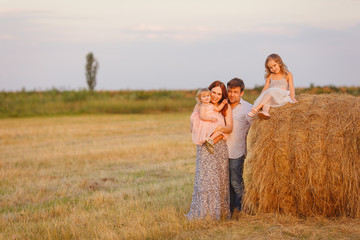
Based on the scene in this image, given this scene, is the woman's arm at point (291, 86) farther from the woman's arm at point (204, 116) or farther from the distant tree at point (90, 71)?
the distant tree at point (90, 71)

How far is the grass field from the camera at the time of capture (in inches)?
229

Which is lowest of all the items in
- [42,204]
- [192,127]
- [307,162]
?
[42,204]

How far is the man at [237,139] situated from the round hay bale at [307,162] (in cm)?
32

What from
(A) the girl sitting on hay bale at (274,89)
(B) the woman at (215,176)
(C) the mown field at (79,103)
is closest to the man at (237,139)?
(B) the woman at (215,176)

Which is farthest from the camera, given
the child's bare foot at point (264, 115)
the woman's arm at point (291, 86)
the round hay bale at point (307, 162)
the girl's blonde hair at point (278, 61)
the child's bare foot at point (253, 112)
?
the girl's blonde hair at point (278, 61)

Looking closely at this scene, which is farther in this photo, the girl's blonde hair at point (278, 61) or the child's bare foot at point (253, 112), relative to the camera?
the girl's blonde hair at point (278, 61)

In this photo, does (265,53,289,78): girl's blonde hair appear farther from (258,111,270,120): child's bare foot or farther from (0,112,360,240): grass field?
(0,112,360,240): grass field

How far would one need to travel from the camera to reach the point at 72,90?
4091cm

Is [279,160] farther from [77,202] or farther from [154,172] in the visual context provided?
[154,172]

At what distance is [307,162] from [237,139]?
3.60ft

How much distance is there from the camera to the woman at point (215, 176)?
21.3 ft

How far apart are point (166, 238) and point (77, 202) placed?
257 centimetres

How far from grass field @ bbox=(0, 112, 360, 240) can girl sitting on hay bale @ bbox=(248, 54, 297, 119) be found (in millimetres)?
1493

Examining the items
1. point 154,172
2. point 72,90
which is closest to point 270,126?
point 154,172
